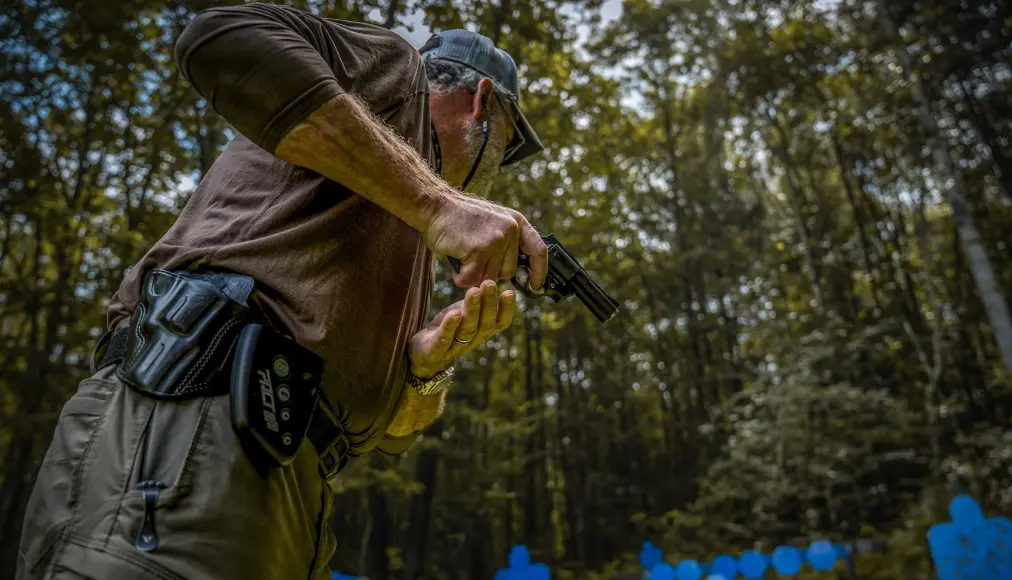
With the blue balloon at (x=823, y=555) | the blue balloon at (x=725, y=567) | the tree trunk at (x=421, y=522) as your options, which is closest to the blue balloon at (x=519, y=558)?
the tree trunk at (x=421, y=522)

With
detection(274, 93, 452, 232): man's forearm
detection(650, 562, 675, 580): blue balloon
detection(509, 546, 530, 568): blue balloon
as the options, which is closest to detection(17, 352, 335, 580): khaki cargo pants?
detection(274, 93, 452, 232): man's forearm

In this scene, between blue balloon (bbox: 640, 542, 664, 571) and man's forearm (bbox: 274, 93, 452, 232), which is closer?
man's forearm (bbox: 274, 93, 452, 232)

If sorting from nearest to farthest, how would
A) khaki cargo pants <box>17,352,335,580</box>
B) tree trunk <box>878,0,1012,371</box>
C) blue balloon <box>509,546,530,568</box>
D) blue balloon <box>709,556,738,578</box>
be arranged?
1. khaki cargo pants <box>17,352,335,580</box>
2. tree trunk <box>878,0,1012,371</box>
3. blue balloon <box>509,546,530,568</box>
4. blue balloon <box>709,556,738,578</box>

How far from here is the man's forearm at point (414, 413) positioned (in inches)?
71.5

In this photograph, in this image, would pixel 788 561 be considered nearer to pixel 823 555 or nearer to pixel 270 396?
pixel 823 555

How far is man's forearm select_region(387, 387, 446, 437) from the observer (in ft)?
5.96

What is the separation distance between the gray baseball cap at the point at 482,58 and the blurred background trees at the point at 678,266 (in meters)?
4.78

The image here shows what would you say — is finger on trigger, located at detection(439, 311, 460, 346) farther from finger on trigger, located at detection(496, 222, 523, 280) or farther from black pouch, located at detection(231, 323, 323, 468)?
black pouch, located at detection(231, 323, 323, 468)

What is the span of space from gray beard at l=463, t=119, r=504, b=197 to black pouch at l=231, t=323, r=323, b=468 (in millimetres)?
888

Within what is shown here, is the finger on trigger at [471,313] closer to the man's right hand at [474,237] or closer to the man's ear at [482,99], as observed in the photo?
the man's right hand at [474,237]

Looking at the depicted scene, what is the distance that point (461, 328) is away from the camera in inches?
54.8

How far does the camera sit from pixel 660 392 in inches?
858

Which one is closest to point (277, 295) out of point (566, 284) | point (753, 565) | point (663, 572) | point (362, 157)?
point (362, 157)

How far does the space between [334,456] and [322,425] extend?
133 millimetres
